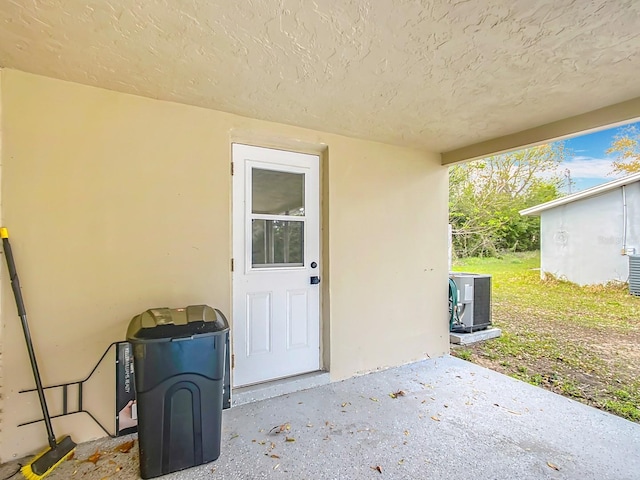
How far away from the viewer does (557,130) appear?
271cm

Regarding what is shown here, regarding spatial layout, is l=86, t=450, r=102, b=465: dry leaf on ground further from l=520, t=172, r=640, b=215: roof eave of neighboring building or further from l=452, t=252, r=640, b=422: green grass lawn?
l=520, t=172, r=640, b=215: roof eave of neighboring building

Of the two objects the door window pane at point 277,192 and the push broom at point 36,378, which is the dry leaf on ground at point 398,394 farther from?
the push broom at point 36,378

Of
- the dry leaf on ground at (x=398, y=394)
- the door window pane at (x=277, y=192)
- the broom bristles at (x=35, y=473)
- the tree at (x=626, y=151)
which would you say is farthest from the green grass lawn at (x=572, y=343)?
the tree at (x=626, y=151)

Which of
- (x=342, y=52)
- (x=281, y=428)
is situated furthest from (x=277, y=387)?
(x=342, y=52)

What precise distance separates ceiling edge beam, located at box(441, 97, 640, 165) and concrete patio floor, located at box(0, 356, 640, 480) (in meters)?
2.26

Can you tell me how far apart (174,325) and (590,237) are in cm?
999

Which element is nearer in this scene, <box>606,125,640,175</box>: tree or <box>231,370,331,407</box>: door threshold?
<box>231,370,331,407</box>: door threshold

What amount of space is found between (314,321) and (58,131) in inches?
95.6

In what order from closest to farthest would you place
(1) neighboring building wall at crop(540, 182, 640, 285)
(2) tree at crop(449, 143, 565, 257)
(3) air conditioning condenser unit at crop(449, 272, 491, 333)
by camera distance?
(3) air conditioning condenser unit at crop(449, 272, 491, 333)
(1) neighboring building wall at crop(540, 182, 640, 285)
(2) tree at crop(449, 143, 565, 257)

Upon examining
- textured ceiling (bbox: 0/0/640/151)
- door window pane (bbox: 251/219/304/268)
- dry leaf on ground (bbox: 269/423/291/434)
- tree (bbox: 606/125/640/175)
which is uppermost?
tree (bbox: 606/125/640/175)

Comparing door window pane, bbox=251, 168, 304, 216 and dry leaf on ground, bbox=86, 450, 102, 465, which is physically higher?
door window pane, bbox=251, 168, 304, 216

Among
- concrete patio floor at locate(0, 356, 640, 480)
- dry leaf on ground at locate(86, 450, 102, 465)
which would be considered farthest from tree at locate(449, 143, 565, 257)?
dry leaf on ground at locate(86, 450, 102, 465)

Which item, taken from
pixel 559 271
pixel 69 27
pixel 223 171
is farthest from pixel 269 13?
pixel 559 271

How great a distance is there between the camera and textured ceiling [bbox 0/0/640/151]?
54.3 inches
